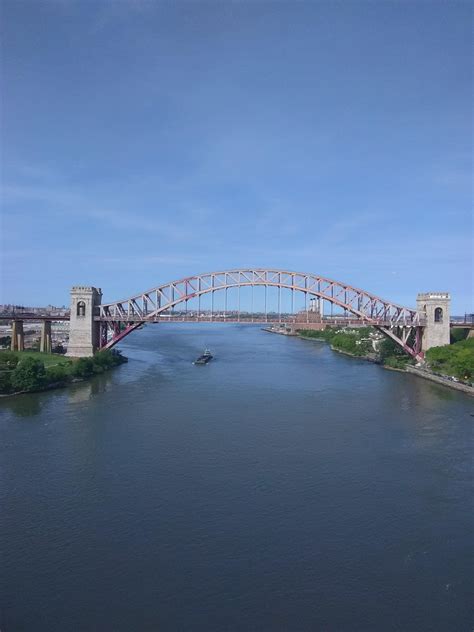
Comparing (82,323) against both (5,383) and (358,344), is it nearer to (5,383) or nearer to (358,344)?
(5,383)

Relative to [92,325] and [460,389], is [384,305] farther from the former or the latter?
[92,325]

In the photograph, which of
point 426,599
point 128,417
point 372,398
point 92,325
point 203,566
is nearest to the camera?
point 426,599

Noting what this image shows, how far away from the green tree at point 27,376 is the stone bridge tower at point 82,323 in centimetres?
844

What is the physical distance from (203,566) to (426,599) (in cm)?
290

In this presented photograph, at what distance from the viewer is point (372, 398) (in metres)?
20.0

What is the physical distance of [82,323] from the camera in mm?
28609

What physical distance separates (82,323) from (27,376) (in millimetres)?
9690

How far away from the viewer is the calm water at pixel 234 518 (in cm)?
682

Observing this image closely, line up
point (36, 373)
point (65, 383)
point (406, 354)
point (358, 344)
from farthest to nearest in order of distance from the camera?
point (358, 344), point (406, 354), point (65, 383), point (36, 373)

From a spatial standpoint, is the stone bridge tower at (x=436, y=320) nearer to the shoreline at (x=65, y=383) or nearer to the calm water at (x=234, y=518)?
the calm water at (x=234, y=518)

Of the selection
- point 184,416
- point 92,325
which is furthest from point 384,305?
point 184,416

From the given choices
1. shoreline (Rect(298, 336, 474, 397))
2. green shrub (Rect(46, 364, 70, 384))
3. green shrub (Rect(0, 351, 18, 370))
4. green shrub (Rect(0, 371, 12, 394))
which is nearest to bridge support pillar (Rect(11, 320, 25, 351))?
green shrub (Rect(46, 364, 70, 384))

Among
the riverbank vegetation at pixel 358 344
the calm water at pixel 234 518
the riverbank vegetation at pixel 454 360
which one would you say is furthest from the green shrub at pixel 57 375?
the riverbank vegetation at pixel 358 344

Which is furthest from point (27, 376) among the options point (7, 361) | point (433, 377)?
point (433, 377)
